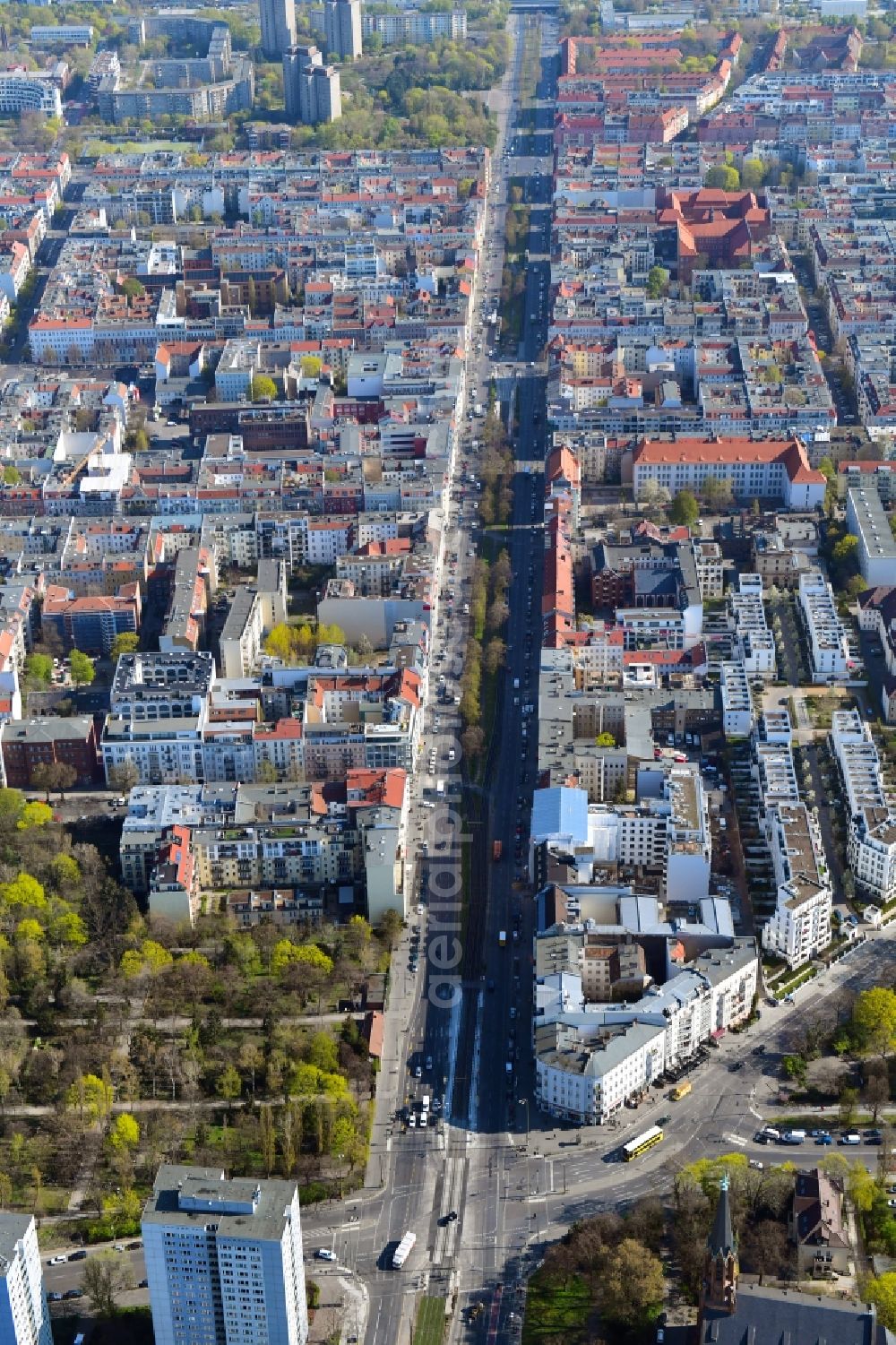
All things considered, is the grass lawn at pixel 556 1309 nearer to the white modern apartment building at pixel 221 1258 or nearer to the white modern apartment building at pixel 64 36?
the white modern apartment building at pixel 221 1258

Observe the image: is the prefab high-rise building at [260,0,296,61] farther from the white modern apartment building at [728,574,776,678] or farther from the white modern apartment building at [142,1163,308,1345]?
the white modern apartment building at [142,1163,308,1345]

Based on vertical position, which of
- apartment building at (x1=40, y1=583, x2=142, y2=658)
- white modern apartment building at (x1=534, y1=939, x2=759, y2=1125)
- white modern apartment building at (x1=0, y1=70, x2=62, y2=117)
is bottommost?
white modern apartment building at (x1=534, y1=939, x2=759, y2=1125)

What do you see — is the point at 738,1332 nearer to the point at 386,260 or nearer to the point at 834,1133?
the point at 834,1133

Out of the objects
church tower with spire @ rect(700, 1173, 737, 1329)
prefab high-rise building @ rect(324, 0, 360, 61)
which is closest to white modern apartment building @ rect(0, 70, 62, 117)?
prefab high-rise building @ rect(324, 0, 360, 61)

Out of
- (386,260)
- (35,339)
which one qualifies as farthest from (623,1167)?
(386,260)

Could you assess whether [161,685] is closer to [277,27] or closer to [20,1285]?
[20,1285]

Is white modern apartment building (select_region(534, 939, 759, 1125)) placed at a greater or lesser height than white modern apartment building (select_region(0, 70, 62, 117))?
lesser
